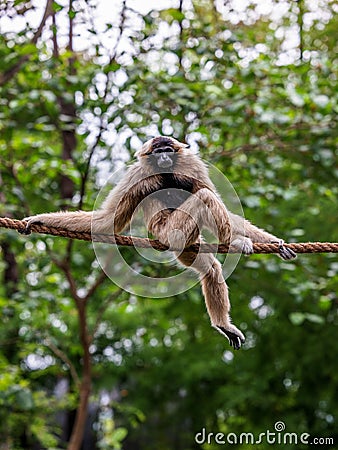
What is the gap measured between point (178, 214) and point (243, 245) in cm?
44

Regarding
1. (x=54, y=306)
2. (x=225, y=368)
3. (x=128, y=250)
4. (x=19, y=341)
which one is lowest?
(x=225, y=368)

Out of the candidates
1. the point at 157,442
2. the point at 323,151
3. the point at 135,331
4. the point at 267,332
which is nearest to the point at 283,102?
the point at 323,151

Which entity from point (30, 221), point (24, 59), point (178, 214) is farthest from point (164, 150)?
point (24, 59)

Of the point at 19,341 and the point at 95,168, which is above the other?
the point at 95,168

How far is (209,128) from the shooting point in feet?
20.0

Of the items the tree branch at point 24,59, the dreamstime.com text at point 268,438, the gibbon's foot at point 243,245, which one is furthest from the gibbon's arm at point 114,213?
the dreamstime.com text at point 268,438

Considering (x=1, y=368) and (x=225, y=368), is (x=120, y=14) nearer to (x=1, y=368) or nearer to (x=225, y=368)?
(x=1, y=368)

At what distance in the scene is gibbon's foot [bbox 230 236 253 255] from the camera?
3.36 metres

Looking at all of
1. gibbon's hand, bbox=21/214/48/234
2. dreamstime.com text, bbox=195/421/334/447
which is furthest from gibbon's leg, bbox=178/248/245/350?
dreamstime.com text, bbox=195/421/334/447

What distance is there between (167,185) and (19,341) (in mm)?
3684

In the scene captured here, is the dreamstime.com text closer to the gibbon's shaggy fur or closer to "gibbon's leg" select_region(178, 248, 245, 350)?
"gibbon's leg" select_region(178, 248, 245, 350)

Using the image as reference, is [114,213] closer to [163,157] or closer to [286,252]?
[163,157]

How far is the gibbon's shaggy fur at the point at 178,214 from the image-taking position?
3.42m

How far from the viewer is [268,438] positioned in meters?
7.65
